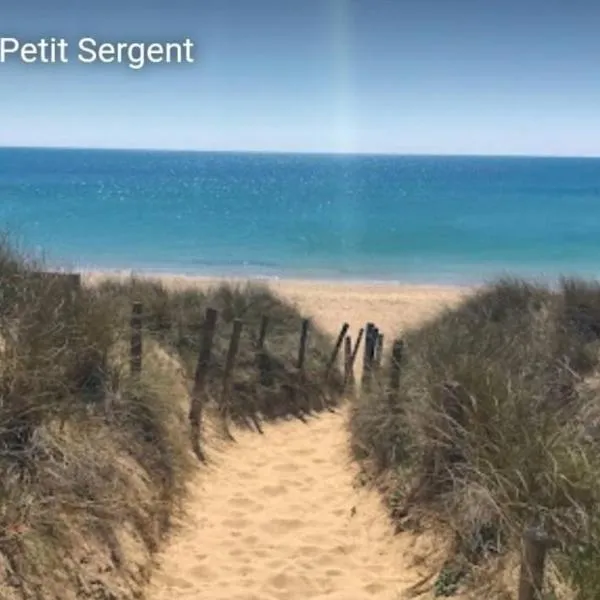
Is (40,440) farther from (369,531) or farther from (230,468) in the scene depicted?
(230,468)

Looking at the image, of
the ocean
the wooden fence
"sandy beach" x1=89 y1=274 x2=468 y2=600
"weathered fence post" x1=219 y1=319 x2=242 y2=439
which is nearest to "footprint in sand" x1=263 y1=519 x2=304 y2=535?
"sandy beach" x1=89 y1=274 x2=468 y2=600

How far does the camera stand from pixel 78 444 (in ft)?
20.4

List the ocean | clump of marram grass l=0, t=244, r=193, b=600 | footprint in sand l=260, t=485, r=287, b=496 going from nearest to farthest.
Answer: clump of marram grass l=0, t=244, r=193, b=600
footprint in sand l=260, t=485, r=287, b=496
the ocean

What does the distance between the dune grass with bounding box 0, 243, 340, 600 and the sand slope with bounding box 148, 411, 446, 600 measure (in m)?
0.29

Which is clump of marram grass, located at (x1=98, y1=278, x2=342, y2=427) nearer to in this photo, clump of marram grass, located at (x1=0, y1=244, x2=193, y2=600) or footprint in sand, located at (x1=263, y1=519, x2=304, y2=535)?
clump of marram grass, located at (x1=0, y1=244, x2=193, y2=600)

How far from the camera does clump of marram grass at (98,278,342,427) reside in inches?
450

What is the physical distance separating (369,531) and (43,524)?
316 cm

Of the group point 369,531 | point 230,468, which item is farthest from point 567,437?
point 230,468

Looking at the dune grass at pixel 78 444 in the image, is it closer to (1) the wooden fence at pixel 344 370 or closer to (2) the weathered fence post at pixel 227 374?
(1) the wooden fence at pixel 344 370

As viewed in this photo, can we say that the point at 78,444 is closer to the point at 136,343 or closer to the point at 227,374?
the point at 136,343

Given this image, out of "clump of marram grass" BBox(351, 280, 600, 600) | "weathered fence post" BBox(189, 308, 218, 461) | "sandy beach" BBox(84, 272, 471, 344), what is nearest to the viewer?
"clump of marram grass" BBox(351, 280, 600, 600)

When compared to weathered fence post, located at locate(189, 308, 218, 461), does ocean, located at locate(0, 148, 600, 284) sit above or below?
above

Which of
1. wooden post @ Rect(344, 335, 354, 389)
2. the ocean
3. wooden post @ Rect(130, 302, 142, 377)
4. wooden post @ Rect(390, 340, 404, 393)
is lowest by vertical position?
wooden post @ Rect(344, 335, 354, 389)

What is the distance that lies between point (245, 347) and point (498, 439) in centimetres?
684
